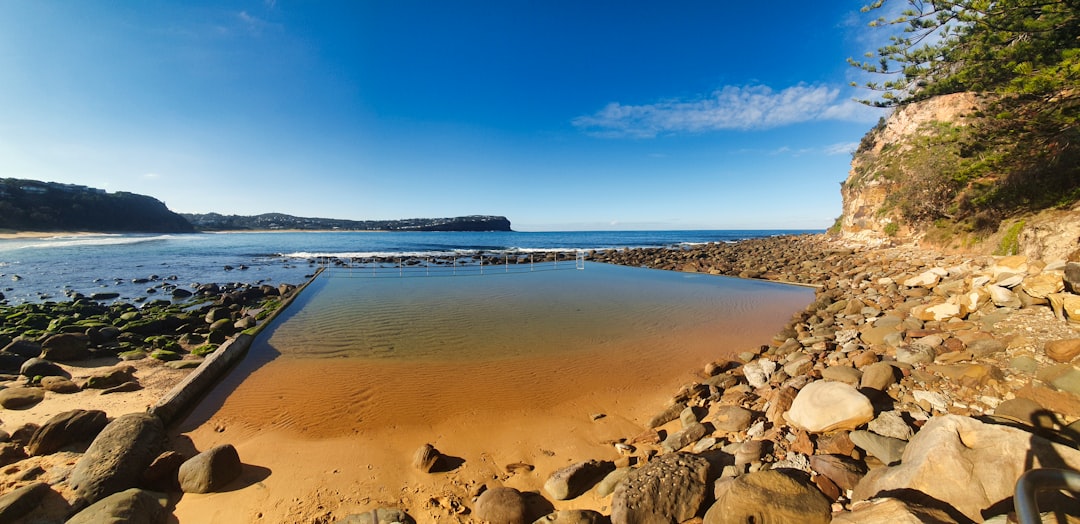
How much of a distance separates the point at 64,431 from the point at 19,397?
2249mm

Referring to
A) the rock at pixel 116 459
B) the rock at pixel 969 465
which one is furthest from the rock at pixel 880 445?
the rock at pixel 116 459

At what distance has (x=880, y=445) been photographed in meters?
3.54

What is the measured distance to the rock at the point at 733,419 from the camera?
191 inches

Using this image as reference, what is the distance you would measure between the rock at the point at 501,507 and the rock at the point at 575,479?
1.38 feet

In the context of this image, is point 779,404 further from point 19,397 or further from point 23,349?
point 23,349

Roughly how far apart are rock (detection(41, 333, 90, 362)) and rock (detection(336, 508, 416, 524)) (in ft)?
31.4

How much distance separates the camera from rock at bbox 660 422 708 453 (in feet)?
15.6

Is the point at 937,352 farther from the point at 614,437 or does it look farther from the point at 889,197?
the point at 889,197

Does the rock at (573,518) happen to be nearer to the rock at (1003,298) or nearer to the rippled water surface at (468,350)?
the rippled water surface at (468,350)

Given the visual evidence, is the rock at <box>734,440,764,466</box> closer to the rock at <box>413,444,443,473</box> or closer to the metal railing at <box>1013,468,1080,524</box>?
the metal railing at <box>1013,468,1080,524</box>

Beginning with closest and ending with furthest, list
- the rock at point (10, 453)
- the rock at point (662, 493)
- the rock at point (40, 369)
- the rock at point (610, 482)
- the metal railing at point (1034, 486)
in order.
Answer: the metal railing at point (1034, 486), the rock at point (662, 493), the rock at point (610, 482), the rock at point (10, 453), the rock at point (40, 369)

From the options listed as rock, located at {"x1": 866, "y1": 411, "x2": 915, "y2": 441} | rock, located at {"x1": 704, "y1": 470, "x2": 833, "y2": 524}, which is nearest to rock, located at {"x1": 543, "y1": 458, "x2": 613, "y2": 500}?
rock, located at {"x1": 704, "y1": 470, "x2": 833, "y2": 524}

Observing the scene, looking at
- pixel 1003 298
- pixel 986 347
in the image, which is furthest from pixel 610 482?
pixel 1003 298

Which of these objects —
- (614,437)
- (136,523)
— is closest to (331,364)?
(136,523)
